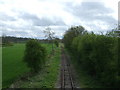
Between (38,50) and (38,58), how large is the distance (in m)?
1.05

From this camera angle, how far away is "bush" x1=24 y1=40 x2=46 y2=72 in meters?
24.5

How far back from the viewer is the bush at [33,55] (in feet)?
80.3

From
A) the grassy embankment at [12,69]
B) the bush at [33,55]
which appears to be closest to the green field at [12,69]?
the grassy embankment at [12,69]

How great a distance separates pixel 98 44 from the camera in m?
17.9

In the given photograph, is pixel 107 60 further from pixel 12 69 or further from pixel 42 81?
pixel 12 69

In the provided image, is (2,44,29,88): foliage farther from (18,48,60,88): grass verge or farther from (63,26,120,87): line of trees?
(63,26,120,87): line of trees

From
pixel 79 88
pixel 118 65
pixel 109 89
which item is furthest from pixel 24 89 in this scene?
pixel 118 65

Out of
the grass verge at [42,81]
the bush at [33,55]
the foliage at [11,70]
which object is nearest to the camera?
the grass verge at [42,81]

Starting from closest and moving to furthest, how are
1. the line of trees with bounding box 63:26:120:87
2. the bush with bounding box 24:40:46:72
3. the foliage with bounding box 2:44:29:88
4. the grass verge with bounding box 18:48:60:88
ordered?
the line of trees with bounding box 63:26:120:87 < the grass verge with bounding box 18:48:60:88 < the foliage with bounding box 2:44:29:88 < the bush with bounding box 24:40:46:72

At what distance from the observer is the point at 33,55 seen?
80.0ft

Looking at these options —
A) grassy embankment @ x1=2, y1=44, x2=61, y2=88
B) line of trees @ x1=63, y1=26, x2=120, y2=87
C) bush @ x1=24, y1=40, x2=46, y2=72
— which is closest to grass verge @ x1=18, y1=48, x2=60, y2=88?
bush @ x1=24, y1=40, x2=46, y2=72

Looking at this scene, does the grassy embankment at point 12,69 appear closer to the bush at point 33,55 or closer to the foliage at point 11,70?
the foliage at point 11,70

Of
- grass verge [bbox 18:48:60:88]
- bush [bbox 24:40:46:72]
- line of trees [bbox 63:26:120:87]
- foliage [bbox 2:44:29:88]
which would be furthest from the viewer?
bush [bbox 24:40:46:72]

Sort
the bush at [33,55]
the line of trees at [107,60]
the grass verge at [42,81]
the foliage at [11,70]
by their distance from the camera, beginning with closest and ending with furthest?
the line of trees at [107,60], the grass verge at [42,81], the foliage at [11,70], the bush at [33,55]
